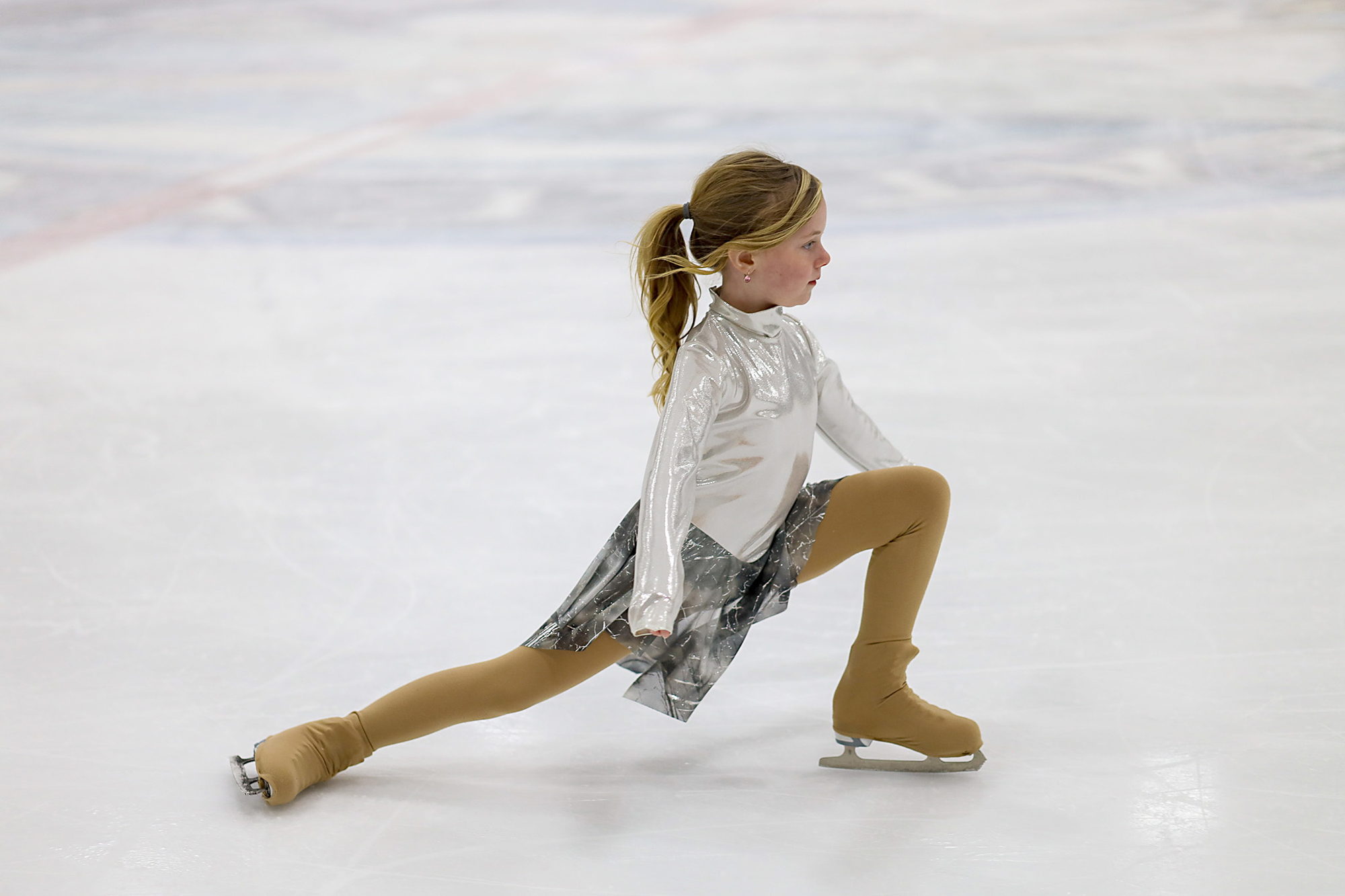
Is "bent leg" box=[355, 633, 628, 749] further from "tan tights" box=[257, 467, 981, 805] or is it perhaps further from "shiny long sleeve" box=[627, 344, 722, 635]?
"shiny long sleeve" box=[627, 344, 722, 635]

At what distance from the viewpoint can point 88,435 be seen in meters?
3.38

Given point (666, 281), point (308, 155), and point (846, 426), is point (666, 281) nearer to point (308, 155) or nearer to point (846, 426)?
point (846, 426)

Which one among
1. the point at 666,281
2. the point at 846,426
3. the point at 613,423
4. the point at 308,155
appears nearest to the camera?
the point at 666,281

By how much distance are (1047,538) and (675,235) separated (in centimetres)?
129

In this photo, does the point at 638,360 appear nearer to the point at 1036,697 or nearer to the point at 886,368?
the point at 886,368

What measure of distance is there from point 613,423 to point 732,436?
1.62 meters

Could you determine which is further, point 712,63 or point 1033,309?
point 712,63

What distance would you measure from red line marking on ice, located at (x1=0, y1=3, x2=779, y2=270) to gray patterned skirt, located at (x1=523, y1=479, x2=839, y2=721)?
3808 millimetres

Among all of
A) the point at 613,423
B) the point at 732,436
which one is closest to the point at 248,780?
the point at 732,436

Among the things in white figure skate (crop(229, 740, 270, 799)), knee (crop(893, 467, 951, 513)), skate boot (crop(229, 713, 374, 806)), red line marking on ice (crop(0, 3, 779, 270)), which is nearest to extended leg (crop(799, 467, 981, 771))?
knee (crop(893, 467, 951, 513))

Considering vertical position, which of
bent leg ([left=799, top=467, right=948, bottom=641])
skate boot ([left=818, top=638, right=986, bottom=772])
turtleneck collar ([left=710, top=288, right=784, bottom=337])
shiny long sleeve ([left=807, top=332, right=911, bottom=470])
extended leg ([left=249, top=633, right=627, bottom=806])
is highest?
turtleneck collar ([left=710, top=288, right=784, bottom=337])

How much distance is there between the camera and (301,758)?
5.99ft

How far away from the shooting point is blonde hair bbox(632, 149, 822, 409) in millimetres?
1802

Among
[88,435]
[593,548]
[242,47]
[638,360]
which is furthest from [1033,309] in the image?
[242,47]
